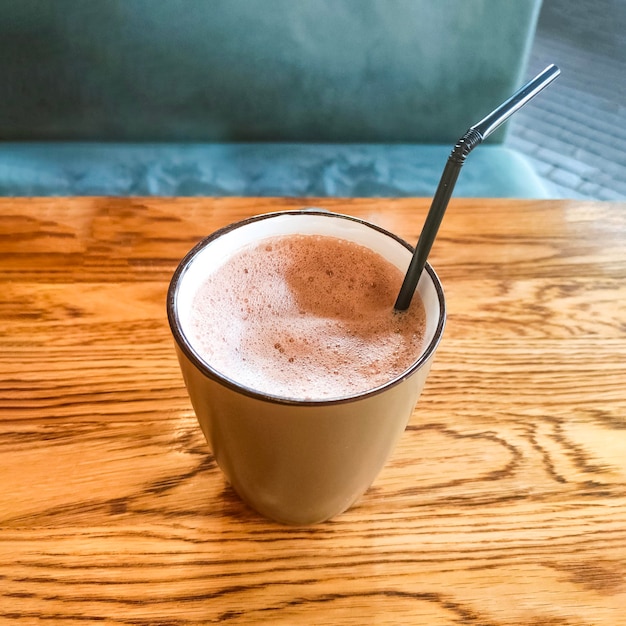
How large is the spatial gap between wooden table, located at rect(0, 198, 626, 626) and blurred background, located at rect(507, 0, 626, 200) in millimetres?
1546

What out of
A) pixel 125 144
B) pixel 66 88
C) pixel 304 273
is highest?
pixel 304 273

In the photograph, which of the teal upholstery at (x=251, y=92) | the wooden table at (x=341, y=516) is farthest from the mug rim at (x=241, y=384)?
the teal upholstery at (x=251, y=92)

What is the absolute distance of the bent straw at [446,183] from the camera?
45 cm

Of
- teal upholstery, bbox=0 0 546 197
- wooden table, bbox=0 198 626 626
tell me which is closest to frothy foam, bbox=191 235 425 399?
wooden table, bbox=0 198 626 626

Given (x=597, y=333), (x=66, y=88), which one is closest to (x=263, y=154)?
(x=66, y=88)

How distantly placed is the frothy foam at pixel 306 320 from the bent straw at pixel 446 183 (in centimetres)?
3

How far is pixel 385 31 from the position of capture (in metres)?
1.36

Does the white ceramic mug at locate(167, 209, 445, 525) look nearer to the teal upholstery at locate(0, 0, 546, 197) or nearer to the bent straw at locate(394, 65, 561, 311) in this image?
the bent straw at locate(394, 65, 561, 311)

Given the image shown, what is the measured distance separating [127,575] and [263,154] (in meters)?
1.12

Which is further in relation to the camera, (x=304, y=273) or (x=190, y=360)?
(x=304, y=273)

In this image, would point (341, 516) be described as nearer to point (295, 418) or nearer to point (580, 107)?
point (295, 418)

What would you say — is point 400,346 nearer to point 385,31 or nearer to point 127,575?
point 127,575

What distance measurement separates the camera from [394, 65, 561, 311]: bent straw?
450mm

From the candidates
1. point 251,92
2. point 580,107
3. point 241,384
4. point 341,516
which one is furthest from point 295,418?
point 580,107
